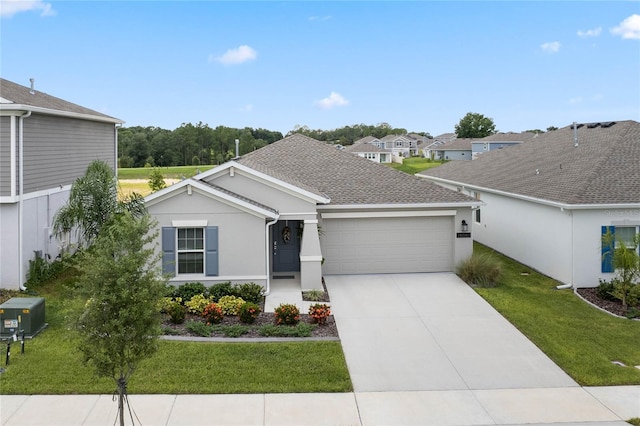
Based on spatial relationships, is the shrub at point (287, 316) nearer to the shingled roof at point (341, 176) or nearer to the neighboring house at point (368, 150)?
the shingled roof at point (341, 176)

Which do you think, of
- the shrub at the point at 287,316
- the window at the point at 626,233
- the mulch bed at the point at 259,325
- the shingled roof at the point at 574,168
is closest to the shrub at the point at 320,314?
the mulch bed at the point at 259,325

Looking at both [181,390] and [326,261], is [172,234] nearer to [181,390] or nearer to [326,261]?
[326,261]

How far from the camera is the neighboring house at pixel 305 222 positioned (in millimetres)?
14953

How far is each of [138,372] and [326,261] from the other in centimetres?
888

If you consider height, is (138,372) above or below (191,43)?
below

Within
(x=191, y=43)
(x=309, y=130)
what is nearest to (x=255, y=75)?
(x=191, y=43)

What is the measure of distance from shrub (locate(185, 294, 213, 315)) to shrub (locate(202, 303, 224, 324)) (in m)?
0.73

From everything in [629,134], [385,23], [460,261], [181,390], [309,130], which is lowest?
[181,390]

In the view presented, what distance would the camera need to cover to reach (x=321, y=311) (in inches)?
494

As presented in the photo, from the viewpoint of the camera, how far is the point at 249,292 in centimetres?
1429

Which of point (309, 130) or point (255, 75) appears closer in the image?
point (255, 75)

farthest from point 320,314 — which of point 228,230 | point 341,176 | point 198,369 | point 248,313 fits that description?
point 341,176

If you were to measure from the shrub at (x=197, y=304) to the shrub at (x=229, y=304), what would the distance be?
36 centimetres

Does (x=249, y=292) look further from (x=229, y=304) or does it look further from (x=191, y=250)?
(x=191, y=250)
